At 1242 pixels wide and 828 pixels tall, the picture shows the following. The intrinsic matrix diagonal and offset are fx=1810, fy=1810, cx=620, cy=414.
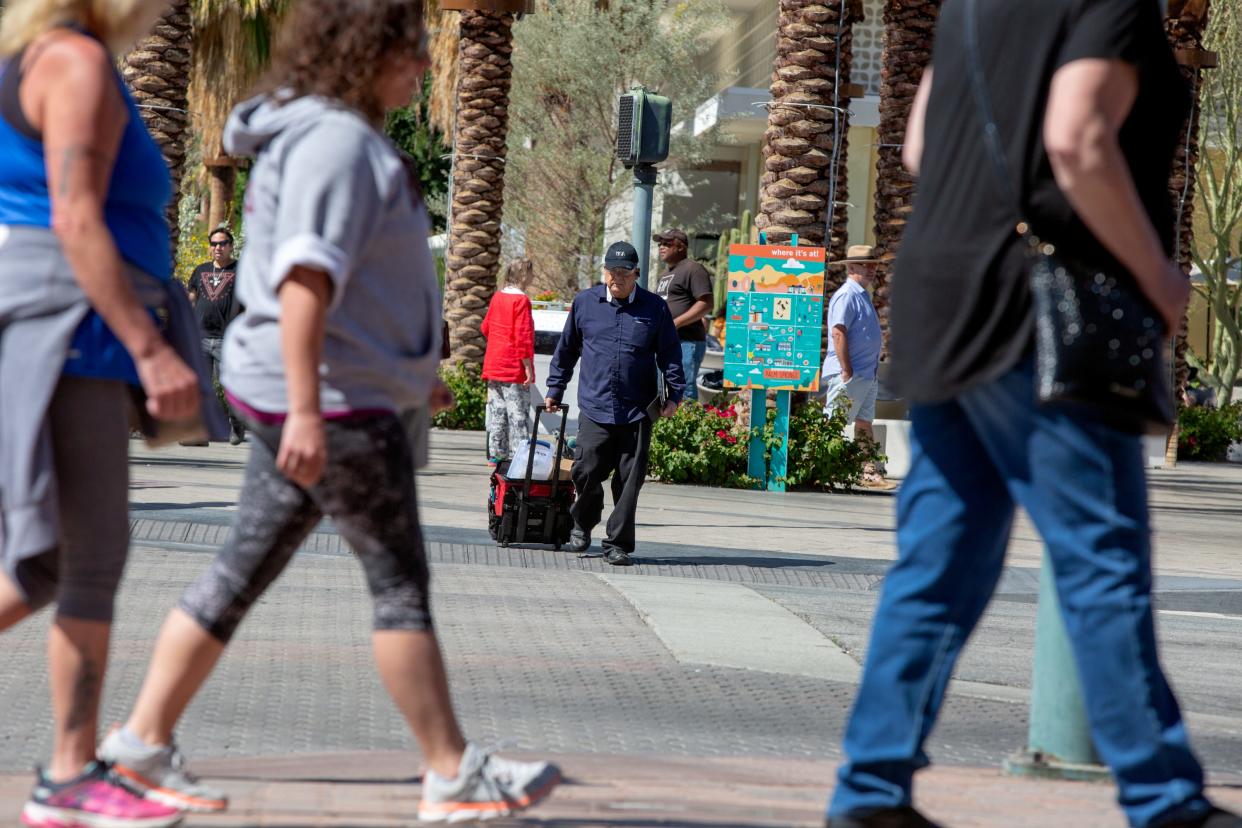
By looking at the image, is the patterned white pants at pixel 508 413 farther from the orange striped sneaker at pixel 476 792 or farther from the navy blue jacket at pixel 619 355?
the orange striped sneaker at pixel 476 792

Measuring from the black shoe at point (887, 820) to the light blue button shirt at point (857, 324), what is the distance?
450 inches

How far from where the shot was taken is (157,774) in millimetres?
3539

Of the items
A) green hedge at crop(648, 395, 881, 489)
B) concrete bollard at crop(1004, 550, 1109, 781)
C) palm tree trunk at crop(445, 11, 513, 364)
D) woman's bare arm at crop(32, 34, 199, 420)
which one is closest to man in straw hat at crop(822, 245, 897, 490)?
green hedge at crop(648, 395, 881, 489)

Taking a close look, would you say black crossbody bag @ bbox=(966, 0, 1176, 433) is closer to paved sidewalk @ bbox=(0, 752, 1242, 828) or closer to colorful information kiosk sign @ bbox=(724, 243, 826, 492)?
paved sidewalk @ bbox=(0, 752, 1242, 828)

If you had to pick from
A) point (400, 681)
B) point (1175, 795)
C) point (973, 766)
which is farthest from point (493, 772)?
point (973, 766)

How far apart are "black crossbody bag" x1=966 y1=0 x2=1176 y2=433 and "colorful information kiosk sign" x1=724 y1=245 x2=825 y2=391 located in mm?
11192

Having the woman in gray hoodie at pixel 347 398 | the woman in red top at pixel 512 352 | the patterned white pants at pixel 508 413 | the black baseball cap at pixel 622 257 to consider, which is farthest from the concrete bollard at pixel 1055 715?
the patterned white pants at pixel 508 413

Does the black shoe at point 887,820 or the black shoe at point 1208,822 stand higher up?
the black shoe at point 1208,822

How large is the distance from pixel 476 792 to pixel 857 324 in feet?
38.1

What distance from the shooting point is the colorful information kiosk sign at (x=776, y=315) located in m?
14.5

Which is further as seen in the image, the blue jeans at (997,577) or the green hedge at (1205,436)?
the green hedge at (1205,436)

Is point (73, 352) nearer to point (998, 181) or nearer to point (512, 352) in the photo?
point (998, 181)

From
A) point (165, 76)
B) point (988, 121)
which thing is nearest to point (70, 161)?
point (988, 121)

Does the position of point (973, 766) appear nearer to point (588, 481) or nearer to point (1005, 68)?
point (1005, 68)
